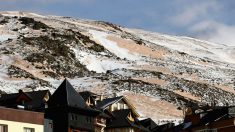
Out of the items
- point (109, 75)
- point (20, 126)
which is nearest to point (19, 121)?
point (20, 126)

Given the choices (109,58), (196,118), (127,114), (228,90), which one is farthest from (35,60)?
(196,118)

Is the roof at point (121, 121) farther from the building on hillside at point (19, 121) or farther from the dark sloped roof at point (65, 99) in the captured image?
the building on hillside at point (19, 121)

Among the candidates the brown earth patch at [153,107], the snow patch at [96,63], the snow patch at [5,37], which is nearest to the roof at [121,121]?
the brown earth patch at [153,107]

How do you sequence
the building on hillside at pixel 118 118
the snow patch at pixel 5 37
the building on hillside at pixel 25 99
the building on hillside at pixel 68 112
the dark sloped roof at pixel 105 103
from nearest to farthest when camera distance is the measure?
the building on hillside at pixel 68 112
the building on hillside at pixel 25 99
the building on hillside at pixel 118 118
the dark sloped roof at pixel 105 103
the snow patch at pixel 5 37

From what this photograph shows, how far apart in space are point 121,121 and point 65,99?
2263 cm

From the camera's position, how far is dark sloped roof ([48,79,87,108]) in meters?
67.4

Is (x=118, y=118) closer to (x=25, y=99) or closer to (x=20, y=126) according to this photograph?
(x=25, y=99)

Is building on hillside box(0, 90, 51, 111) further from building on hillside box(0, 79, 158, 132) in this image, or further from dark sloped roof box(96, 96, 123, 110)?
dark sloped roof box(96, 96, 123, 110)

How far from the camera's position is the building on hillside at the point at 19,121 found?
54344 millimetres

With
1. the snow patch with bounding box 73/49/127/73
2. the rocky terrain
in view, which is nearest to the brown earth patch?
the rocky terrain

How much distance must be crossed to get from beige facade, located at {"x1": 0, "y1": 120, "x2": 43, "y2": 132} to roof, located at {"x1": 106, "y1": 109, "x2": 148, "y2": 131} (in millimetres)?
31634

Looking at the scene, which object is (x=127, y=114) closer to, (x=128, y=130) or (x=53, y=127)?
(x=128, y=130)

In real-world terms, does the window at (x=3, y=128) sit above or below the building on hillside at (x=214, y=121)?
below

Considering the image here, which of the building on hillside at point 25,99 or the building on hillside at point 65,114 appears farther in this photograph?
the building on hillside at point 25,99
